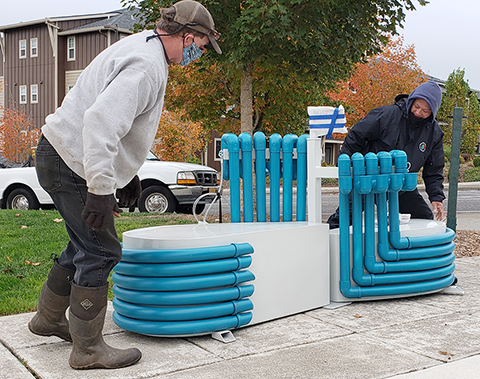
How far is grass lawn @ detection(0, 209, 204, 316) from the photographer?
4625mm

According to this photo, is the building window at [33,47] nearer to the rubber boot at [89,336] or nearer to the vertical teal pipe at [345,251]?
the vertical teal pipe at [345,251]

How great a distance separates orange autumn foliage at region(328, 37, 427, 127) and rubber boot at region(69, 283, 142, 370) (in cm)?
2580

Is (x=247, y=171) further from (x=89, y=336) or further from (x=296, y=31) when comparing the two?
(x=296, y=31)

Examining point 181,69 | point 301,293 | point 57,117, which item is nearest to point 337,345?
point 301,293

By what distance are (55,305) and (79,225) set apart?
25.6 inches

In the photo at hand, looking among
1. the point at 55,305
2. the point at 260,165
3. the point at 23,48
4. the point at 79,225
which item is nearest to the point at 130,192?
the point at 79,225

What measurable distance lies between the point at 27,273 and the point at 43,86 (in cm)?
3442

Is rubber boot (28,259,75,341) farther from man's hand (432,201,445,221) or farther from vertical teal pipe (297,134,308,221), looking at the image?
man's hand (432,201,445,221)

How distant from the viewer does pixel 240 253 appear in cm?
369

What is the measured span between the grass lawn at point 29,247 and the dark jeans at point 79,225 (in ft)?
3.52

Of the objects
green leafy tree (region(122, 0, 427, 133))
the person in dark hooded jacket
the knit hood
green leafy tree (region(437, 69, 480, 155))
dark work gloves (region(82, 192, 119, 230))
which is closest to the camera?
dark work gloves (region(82, 192, 119, 230))

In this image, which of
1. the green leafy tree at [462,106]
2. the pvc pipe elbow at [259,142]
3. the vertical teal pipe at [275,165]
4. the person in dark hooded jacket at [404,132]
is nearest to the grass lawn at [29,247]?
the vertical teal pipe at [275,165]

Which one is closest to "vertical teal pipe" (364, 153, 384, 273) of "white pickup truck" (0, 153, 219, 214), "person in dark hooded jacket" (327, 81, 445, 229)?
"person in dark hooded jacket" (327, 81, 445, 229)

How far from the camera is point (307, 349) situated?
133 inches
